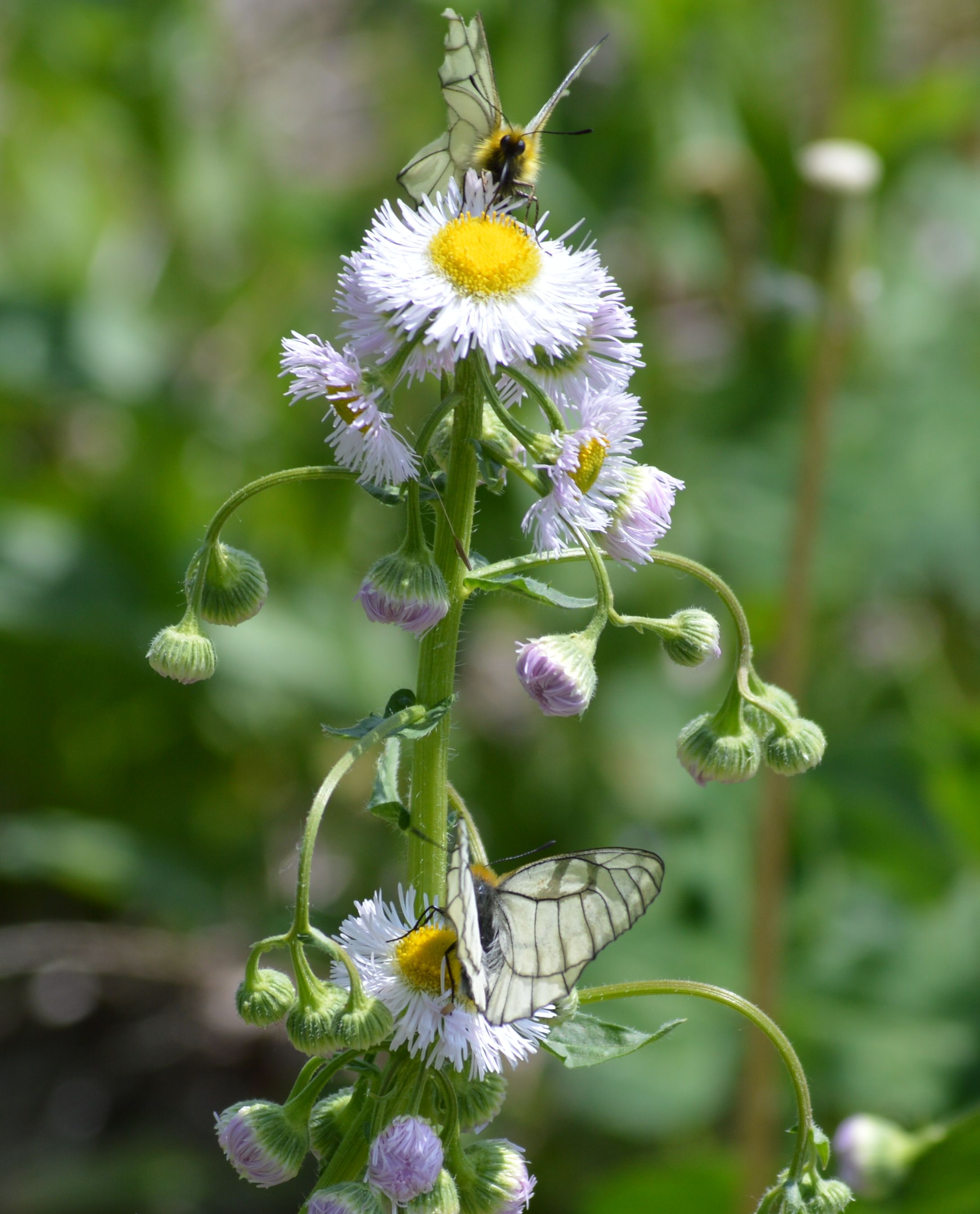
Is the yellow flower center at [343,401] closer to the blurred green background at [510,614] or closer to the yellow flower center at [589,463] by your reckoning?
the yellow flower center at [589,463]

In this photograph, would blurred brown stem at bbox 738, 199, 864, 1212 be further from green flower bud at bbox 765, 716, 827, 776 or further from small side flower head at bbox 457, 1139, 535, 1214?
small side flower head at bbox 457, 1139, 535, 1214

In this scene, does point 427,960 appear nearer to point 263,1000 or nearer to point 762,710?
point 263,1000

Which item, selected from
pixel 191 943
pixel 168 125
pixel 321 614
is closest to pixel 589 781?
pixel 321 614

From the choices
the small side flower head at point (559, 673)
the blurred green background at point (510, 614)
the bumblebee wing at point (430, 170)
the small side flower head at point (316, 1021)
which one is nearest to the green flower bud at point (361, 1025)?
the small side flower head at point (316, 1021)

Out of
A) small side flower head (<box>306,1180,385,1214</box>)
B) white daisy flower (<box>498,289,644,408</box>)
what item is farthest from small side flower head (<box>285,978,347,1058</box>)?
white daisy flower (<box>498,289,644,408</box>)

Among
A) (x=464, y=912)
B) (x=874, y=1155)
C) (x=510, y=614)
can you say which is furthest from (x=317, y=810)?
(x=510, y=614)

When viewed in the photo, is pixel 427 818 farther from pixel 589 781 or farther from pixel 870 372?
pixel 870 372
